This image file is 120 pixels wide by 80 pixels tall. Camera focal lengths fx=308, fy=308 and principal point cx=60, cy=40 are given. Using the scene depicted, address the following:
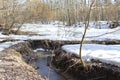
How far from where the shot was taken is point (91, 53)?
14586mm

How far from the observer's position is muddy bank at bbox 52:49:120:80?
11.2 meters

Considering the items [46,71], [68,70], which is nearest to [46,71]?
[46,71]

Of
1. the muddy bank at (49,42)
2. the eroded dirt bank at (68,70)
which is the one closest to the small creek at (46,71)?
the eroded dirt bank at (68,70)

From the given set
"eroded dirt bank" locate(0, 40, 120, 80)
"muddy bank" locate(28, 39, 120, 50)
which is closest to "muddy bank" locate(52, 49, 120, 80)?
"eroded dirt bank" locate(0, 40, 120, 80)

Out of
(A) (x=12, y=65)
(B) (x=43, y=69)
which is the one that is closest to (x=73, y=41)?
(B) (x=43, y=69)

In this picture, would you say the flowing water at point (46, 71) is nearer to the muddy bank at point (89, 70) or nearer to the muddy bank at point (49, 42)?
the muddy bank at point (89, 70)

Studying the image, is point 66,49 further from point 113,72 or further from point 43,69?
point 113,72

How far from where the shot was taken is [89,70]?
12398mm

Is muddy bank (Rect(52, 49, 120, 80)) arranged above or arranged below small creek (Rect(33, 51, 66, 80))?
above

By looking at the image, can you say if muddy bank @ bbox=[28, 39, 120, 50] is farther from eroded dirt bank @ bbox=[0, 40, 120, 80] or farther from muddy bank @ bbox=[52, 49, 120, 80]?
muddy bank @ bbox=[52, 49, 120, 80]

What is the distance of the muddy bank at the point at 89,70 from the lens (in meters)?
11.2

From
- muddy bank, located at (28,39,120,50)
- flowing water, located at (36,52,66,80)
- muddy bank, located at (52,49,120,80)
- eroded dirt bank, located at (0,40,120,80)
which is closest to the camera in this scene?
eroded dirt bank, located at (0,40,120,80)

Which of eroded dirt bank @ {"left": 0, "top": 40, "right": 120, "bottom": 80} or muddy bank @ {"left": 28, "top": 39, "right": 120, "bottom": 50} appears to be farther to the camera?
muddy bank @ {"left": 28, "top": 39, "right": 120, "bottom": 50}

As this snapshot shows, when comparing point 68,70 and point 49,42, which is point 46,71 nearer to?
point 68,70
